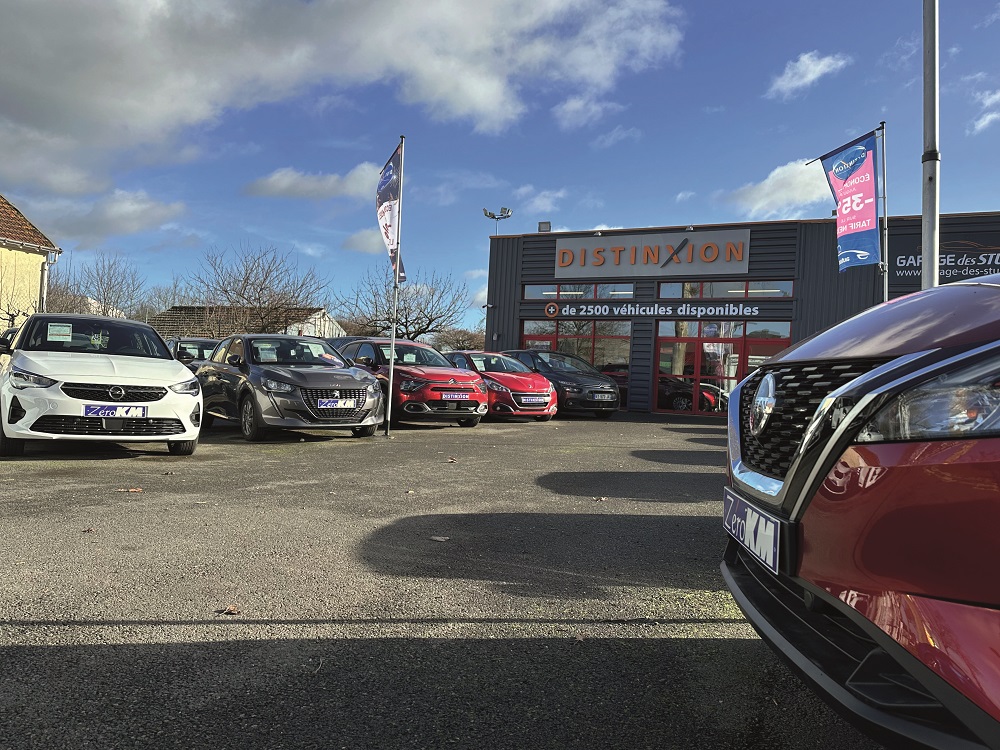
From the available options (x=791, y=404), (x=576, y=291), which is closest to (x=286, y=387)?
(x=791, y=404)

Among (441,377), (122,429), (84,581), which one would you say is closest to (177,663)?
(84,581)

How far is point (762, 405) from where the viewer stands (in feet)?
7.28

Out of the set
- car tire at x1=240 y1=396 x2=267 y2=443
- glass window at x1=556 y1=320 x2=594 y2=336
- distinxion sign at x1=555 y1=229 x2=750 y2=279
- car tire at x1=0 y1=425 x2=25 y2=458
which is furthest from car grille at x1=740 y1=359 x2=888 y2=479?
glass window at x1=556 y1=320 x2=594 y2=336

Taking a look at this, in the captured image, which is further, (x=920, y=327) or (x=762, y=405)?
(x=762, y=405)

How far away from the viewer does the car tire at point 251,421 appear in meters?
8.86

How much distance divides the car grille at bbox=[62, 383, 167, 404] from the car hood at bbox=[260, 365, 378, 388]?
2.01m

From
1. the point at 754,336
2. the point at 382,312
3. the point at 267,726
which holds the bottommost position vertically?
the point at 267,726

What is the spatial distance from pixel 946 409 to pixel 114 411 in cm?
680

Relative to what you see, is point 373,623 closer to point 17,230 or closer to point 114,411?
point 114,411

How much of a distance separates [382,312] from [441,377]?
29.7 metres

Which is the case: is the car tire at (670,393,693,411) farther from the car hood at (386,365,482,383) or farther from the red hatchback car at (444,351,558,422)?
the car hood at (386,365,482,383)

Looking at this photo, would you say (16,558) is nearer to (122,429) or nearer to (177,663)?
(177,663)

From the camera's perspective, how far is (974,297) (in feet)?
6.10

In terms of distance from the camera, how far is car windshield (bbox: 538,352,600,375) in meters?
16.0
